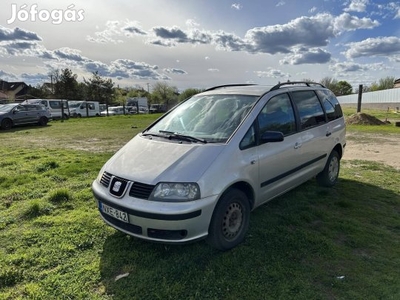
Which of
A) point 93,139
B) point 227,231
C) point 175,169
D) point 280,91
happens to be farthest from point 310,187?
point 93,139

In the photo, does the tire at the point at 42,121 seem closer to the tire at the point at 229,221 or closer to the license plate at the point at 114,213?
the license plate at the point at 114,213

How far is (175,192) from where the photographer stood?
8.67 feet

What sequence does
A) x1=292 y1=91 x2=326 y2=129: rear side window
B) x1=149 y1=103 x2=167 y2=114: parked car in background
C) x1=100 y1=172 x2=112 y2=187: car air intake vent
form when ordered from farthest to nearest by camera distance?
x1=149 y1=103 x2=167 y2=114: parked car in background < x1=292 y1=91 x2=326 y2=129: rear side window < x1=100 y1=172 x2=112 y2=187: car air intake vent

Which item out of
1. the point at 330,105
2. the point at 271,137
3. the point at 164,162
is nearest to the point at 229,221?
the point at 164,162

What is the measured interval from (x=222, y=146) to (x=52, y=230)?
7.65 feet

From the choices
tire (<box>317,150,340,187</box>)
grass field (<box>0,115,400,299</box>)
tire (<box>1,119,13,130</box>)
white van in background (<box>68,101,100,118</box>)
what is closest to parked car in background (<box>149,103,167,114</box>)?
white van in background (<box>68,101,100,118</box>)

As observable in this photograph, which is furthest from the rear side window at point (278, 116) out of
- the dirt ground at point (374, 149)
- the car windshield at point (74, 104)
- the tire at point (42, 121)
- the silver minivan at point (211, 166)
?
the car windshield at point (74, 104)

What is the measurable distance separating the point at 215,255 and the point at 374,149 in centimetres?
819

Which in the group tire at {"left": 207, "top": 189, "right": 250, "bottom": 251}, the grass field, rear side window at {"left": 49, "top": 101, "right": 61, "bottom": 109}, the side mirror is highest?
rear side window at {"left": 49, "top": 101, "right": 61, "bottom": 109}

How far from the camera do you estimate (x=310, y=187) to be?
5.03 m

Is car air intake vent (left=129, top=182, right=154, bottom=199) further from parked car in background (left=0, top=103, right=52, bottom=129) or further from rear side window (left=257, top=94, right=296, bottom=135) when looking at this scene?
parked car in background (left=0, top=103, right=52, bottom=129)

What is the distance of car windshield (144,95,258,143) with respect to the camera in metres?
3.27

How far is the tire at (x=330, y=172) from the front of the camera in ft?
16.1

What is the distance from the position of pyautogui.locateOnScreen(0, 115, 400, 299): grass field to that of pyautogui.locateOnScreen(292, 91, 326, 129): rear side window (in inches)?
47.6
